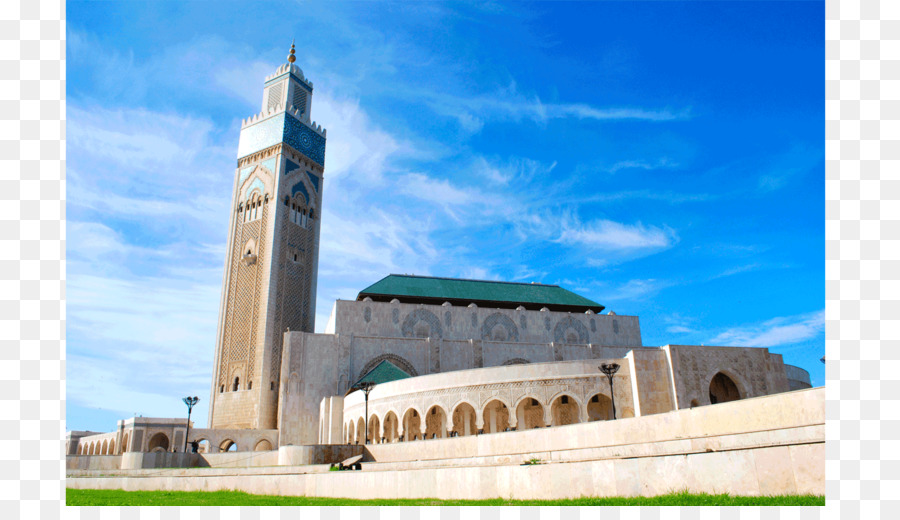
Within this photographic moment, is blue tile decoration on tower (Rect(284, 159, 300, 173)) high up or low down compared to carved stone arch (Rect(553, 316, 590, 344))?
up

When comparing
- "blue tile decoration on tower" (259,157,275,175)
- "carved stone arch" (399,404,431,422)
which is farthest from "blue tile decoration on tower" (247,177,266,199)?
"carved stone arch" (399,404,431,422)

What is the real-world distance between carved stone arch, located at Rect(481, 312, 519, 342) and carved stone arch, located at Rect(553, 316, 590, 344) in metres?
2.81

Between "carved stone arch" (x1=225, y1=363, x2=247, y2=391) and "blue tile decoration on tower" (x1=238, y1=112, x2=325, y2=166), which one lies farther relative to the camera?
"blue tile decoration on tower" (x1=238, y1=112, x2=325, y2=166)

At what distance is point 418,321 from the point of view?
36.4m

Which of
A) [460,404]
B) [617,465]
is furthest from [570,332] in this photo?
[617,465]

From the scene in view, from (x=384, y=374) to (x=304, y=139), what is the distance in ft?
66.3

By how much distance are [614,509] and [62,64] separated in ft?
23.5

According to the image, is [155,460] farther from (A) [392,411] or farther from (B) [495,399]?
(B) [495,399]

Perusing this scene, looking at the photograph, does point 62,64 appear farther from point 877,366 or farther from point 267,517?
point 877,366

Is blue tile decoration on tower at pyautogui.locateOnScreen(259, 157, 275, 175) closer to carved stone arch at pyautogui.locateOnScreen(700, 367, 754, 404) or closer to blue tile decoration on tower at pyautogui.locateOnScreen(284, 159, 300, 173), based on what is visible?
blue tile decoration on tower at pyautogui.locateOnScreen(284, 159, 300, 173)

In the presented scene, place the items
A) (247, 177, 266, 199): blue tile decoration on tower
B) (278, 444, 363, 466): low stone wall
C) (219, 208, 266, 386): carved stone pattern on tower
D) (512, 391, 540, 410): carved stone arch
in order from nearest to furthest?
(278, 444, 363, 466): low stone wall → (512, 391, 540, 410): carved stone arch → (219, 208, 266, 386): carved stone pattern on tower → (247, 177, 266, 199): blue tile decoration on tower

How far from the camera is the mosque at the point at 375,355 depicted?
22.4 m

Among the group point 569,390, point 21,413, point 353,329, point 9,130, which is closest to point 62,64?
point 9,130

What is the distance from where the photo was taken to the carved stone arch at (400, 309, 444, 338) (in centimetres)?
3612
